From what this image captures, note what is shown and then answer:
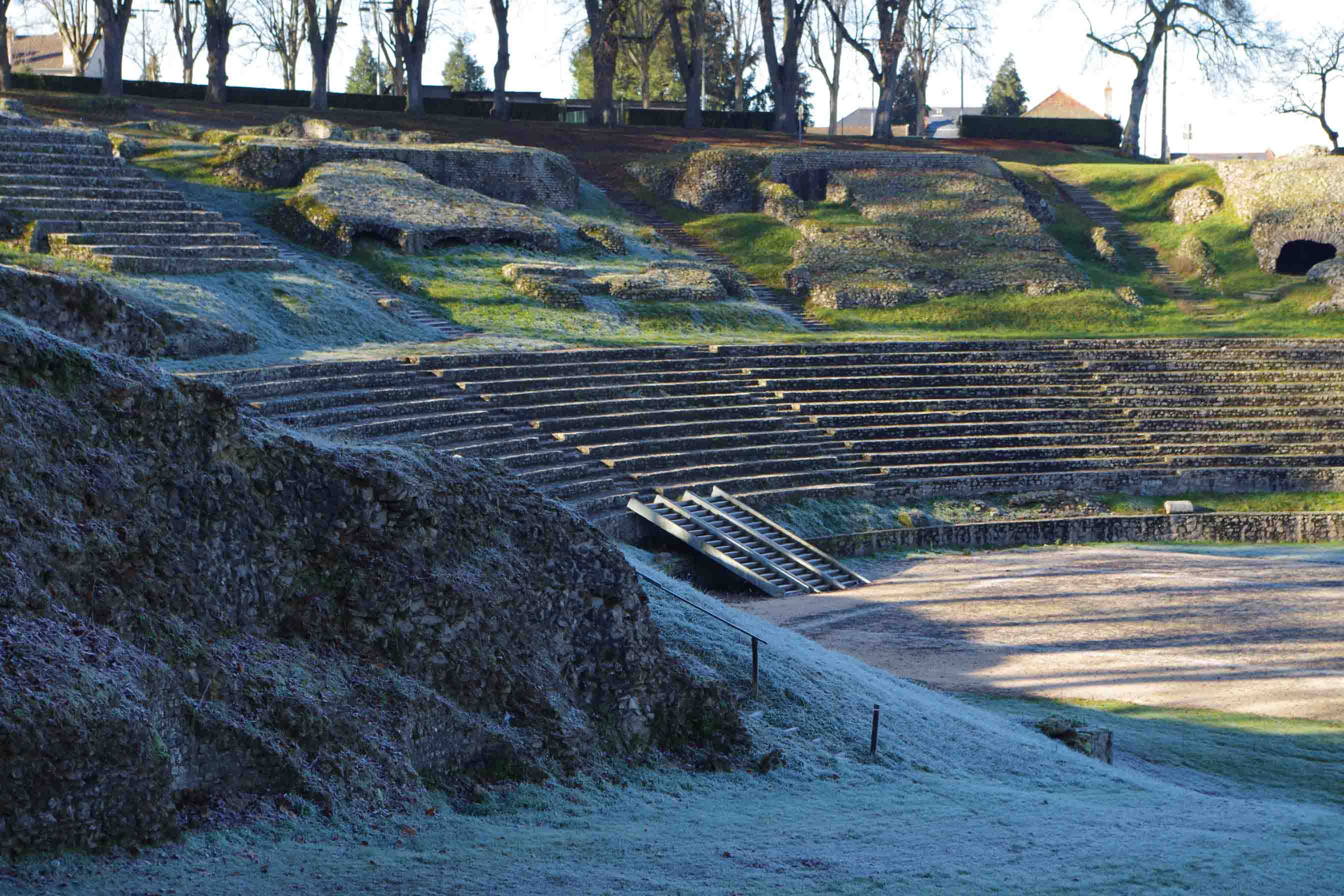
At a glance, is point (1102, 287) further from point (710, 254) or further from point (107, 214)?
point (107, 214)

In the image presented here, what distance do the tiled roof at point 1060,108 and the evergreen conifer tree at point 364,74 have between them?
4263 cm

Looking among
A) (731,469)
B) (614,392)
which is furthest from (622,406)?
(731,469)

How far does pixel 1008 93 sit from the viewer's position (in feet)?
260

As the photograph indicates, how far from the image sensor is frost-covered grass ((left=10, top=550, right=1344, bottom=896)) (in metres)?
6.87

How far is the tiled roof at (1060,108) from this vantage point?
3548 inches

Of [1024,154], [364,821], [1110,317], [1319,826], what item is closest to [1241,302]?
[1110,317]

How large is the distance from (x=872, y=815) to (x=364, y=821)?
11.6ft

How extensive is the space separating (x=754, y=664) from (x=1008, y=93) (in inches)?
2912

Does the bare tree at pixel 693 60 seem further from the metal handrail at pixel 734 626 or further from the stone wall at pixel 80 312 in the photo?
the stone wall at pixel 80 312

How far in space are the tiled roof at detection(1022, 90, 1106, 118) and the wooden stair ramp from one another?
73.7m

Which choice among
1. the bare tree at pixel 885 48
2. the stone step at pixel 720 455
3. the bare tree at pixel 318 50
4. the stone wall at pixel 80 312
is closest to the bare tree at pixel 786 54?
the bare tree at pixel 885 48

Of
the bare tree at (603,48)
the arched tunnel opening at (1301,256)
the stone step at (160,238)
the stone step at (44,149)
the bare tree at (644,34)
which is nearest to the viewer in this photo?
the stone step at (160,238)

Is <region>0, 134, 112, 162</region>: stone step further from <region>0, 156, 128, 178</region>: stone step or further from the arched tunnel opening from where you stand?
the arched tunnel opening

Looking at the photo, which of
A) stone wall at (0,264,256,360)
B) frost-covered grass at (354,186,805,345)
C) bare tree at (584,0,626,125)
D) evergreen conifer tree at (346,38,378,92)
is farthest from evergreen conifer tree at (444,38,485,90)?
stone wall at (0,264,256,360)
